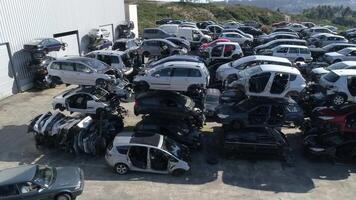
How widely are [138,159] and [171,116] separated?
3.19 m

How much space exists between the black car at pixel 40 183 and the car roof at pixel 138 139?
206cm

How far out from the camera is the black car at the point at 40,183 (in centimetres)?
1077

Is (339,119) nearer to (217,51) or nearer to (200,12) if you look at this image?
(217,51)

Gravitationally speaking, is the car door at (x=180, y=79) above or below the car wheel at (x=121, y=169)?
above

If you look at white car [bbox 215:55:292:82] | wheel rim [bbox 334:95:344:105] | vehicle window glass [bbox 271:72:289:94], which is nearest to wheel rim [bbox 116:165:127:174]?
vehicle window glass [bbox 271:72:289:94]

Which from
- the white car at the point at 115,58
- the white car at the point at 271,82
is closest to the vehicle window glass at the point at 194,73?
the white car at the point at 271,82

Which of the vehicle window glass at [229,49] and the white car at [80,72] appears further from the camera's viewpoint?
the vehicle window glass at [229,49]

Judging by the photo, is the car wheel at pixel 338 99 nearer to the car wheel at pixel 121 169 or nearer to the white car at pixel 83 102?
the car wheel at pixel 121 169

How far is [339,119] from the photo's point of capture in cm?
1503

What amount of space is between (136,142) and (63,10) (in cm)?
1845

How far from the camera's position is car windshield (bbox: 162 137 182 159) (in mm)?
13780

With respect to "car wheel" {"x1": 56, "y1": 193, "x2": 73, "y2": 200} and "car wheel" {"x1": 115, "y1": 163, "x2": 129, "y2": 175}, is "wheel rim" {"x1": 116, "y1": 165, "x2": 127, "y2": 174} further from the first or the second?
"car wheel" {"x1": 56, "y1": 193, "x2": 73, "y2": 200}

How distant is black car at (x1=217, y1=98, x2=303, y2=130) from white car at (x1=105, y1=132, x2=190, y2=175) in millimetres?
3087

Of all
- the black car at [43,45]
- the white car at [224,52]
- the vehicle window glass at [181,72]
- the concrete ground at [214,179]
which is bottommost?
the concrete ground at [214,179]
